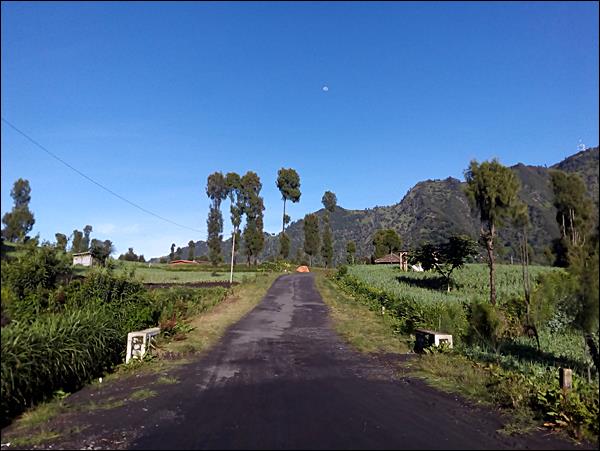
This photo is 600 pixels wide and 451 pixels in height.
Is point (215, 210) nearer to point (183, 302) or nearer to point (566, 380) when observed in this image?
point (183, 302)

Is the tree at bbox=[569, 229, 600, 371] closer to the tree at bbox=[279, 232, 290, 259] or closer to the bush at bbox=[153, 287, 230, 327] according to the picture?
the bush at bbox=[153, 287, 230, 327]

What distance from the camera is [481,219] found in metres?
24.1

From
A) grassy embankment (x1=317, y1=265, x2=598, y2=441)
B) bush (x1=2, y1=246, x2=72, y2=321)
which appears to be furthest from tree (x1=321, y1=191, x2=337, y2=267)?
bush (x1=2, y1=246, x2=72, y2=321)

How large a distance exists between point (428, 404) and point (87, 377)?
6.59m

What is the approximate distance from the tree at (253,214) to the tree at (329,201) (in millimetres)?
27402

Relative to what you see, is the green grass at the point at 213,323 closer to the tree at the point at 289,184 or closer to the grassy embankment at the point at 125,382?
the grassy embankment at the point at 125,382

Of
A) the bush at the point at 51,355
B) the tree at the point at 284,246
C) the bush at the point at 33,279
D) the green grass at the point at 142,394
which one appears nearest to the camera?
the bush at the point at 51,355

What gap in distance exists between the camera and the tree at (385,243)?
85.6 meters

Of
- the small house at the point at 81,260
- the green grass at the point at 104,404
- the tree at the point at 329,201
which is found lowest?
the green grass at the point at 104,404

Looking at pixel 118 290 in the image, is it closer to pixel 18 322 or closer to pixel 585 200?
pixel 18 322

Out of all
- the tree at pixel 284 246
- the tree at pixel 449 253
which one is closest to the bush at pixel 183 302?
the tree at pixel 449 253

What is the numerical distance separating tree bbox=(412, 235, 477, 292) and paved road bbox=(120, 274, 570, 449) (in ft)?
69.9

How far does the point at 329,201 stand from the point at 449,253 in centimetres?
7429

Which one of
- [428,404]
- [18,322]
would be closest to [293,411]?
[428,404]
